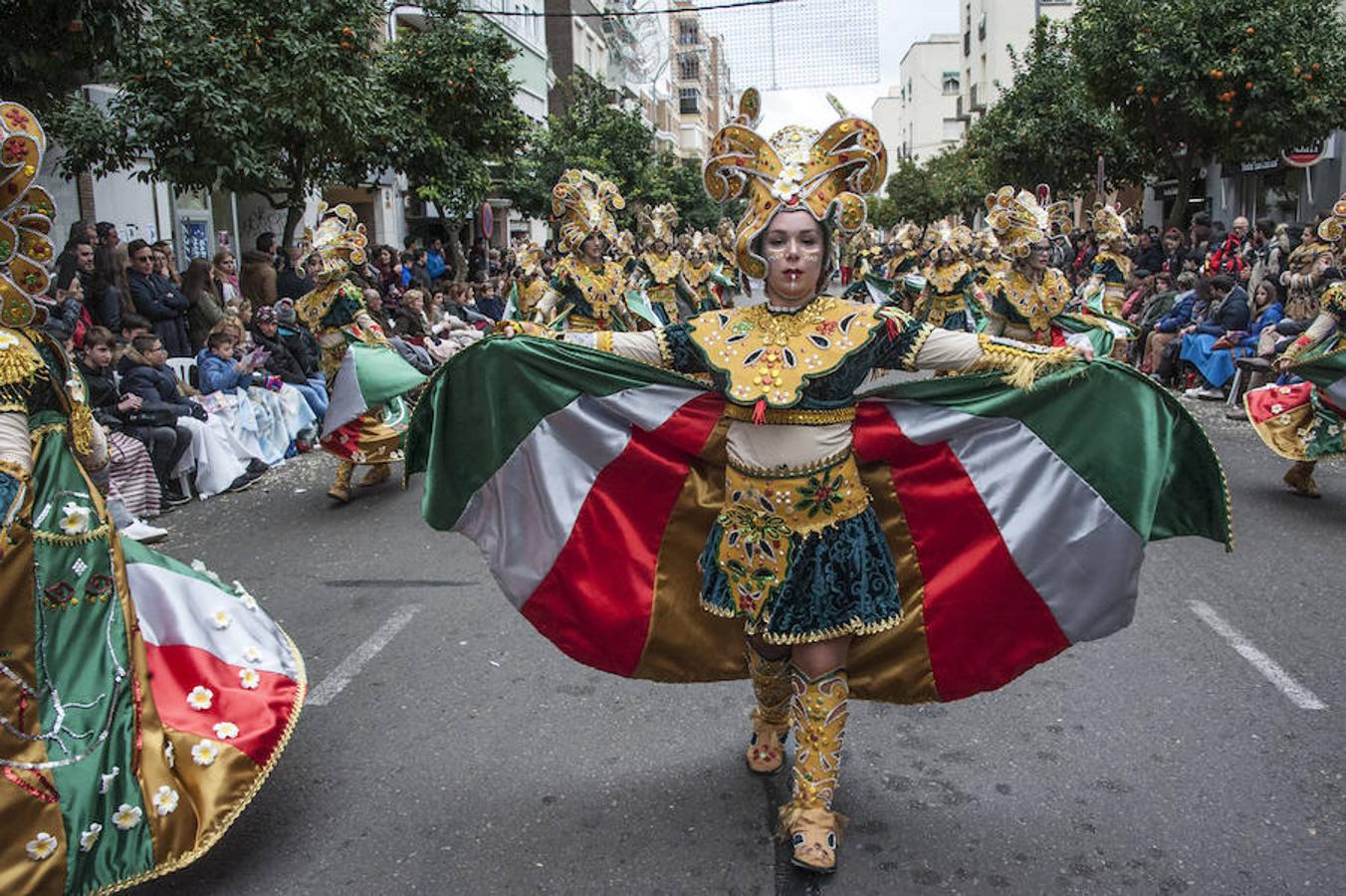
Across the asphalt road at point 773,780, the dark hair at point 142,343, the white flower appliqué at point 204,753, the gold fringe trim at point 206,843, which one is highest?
the dark hair at point 142,343

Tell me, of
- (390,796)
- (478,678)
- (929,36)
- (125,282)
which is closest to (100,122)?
(125,282)

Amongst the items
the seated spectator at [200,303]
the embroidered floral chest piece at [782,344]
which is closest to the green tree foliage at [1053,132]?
the seated spectator at [200,303]

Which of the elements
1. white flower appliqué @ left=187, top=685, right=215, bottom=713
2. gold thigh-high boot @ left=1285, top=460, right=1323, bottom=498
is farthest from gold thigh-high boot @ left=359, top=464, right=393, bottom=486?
gold thigh-high boot @ left=1285, top=460, right=1323, bottom=498

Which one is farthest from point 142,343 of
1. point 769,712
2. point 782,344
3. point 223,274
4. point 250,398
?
point 782,344

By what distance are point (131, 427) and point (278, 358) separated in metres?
2.69

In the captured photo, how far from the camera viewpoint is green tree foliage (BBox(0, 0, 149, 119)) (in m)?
6.98

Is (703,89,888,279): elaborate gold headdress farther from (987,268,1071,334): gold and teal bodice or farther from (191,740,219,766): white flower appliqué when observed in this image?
(987,268,1071,334): gold and teal bodice

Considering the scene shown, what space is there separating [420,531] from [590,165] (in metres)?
22.7

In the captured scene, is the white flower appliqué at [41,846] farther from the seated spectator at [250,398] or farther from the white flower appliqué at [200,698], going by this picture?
the seated spectator at [250,398]

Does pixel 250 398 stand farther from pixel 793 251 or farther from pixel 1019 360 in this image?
pixel 1019 360

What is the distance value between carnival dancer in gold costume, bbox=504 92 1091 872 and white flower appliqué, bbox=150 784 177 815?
1.59m

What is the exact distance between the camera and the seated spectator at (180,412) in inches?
339

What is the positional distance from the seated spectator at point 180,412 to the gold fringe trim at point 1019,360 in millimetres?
6998

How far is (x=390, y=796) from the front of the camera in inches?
150
